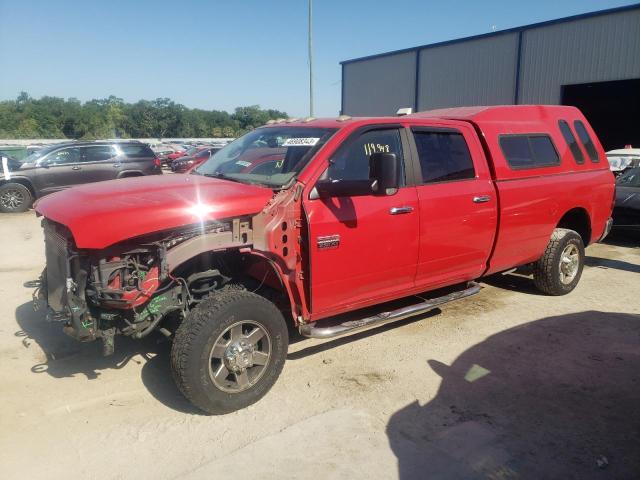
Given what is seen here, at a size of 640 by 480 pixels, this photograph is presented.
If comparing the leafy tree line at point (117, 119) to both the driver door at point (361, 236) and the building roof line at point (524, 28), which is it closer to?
the building roof line at point (524, 28)

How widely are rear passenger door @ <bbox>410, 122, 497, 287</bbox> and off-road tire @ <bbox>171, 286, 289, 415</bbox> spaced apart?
158cm

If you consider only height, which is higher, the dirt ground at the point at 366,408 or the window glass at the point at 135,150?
the window glass at the point at 135,150

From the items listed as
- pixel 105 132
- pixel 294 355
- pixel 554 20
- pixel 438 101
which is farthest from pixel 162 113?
pixel 294 355

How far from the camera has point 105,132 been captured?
71062mm

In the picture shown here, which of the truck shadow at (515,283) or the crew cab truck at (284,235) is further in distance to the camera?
the truck shadow at (515,283)

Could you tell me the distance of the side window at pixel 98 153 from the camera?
13969 millimetres

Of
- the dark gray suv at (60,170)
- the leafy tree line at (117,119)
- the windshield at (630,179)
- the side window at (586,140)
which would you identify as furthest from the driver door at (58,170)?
the leafy tree line at (117,119)

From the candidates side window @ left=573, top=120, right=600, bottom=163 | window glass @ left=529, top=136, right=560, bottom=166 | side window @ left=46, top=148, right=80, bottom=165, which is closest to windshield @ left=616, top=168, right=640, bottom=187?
side window @ left=573, top=120, right=600, bottom=163

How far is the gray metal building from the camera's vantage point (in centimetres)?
1856

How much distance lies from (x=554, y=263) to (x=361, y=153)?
2.98 meters

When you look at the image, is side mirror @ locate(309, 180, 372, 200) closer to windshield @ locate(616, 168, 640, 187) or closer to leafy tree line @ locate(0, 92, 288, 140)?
windshield @ locate(616, 168, 640, 187)

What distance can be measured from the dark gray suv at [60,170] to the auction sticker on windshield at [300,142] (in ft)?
36.5

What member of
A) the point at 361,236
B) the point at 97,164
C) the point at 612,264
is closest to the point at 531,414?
the point at 361,236

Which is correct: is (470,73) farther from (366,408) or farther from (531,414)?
(366,408)
